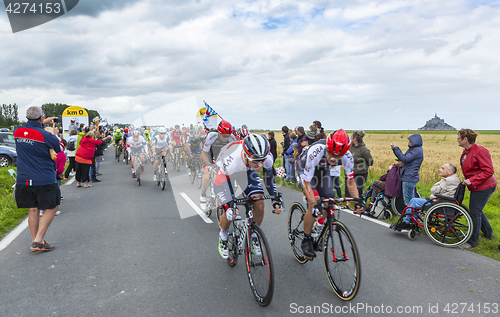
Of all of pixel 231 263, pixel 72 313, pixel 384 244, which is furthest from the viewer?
pixel 384 244

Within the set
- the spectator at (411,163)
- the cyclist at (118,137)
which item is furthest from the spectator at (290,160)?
the cyclist at (118,137)

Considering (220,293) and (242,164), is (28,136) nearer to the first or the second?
(242,164)

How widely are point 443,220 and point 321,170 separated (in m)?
2.87

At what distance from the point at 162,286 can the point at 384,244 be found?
367cm

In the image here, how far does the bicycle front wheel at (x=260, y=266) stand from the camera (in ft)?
10.4

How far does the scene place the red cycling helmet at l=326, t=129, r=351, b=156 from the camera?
3445mm

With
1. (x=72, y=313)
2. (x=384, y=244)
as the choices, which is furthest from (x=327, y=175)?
(x=72, y=313)

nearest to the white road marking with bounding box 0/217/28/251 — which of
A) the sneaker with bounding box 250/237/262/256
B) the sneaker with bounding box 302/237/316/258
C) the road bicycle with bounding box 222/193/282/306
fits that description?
the road bicycle with bounding box 222/193/282/306

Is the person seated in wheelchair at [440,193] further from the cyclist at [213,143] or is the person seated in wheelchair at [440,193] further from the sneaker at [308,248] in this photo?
the cyclist at [213,143]

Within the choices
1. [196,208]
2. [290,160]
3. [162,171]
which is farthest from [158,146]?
[290,160]

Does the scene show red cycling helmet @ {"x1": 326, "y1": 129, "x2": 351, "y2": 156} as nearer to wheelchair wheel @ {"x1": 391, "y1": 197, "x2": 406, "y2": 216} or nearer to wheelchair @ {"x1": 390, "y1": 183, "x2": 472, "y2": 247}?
wheelchair @ {"x1": 390, "y1": 183, "x2": 472, "y2": 247}

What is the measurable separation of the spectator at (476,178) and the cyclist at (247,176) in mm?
3577

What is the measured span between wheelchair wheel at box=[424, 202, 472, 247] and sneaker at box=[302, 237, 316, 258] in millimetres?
2587

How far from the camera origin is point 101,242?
5.36 metres
